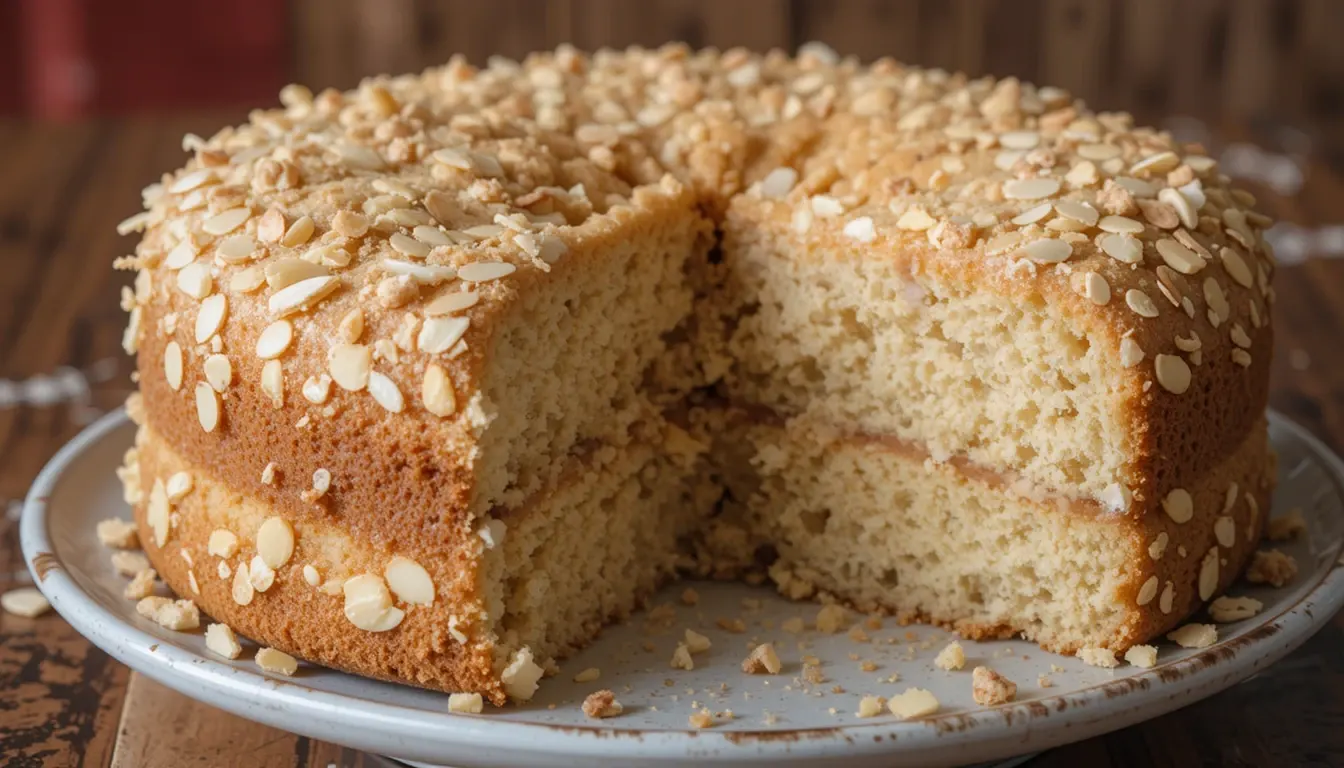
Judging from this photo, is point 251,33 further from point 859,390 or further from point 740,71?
point 859,390

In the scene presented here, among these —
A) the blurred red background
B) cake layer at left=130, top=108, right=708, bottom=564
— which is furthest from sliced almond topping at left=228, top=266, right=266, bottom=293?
the blurred red background

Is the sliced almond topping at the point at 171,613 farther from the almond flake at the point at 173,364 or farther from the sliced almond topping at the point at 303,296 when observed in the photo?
the sliced almond topping at the point at 303,296

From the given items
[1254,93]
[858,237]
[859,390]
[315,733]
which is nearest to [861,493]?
[859,390]

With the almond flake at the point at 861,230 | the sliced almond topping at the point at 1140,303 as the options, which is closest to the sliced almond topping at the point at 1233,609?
the sliced almond topping at the point at 1140,303

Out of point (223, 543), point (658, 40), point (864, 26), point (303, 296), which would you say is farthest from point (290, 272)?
point (864, 26)

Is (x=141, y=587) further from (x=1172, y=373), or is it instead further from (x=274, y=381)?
(x=1172, y=373)

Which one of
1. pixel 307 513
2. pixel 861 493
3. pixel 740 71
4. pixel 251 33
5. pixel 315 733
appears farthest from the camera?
pixel 251 33
